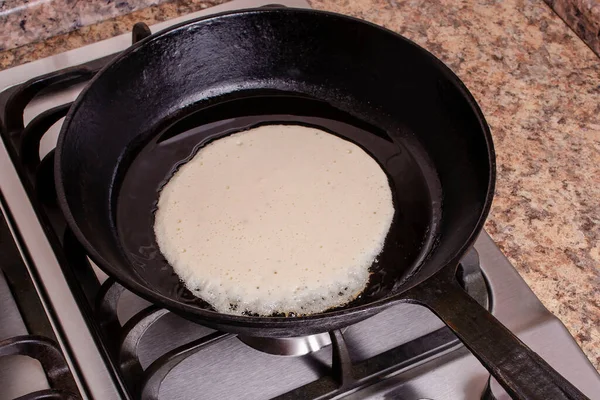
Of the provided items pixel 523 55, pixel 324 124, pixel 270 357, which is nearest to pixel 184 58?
pixel 324 124

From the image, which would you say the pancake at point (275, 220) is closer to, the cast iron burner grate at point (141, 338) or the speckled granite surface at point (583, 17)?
the cast iron burner grate at point (141, 338)

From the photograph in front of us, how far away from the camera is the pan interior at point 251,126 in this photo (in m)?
0.83

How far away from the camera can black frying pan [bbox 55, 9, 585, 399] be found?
2.69ft

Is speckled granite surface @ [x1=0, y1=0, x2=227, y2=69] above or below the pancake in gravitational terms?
above

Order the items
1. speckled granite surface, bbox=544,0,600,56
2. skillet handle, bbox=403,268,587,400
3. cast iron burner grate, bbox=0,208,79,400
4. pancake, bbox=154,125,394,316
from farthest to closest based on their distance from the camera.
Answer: speckled granite surface, bbox=544,0,600,56 < pancake, bbox=154,125,394,316 < cast iron burner grate, bbox=0,208,79,400 < skillet handle, bbox=403,268,587,400

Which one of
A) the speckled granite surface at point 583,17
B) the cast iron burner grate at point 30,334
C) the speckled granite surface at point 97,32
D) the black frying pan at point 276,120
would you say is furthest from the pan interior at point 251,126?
the speckled granite surface at point 583,17

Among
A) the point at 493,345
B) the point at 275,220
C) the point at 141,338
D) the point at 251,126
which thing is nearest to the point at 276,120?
the point at 251,126

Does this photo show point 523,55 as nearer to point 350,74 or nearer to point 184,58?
point 350,74

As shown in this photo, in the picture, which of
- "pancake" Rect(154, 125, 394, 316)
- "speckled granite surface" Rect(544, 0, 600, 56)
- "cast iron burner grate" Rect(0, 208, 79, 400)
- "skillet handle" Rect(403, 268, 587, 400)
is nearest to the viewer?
"skillet handle" Rect(403, 268, 587, 400)

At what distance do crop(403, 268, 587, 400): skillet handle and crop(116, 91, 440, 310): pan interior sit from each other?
6.6 inches

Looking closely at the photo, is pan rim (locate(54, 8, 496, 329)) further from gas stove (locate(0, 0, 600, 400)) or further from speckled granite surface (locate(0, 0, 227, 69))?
speckled granite surface (locate(0, 0, 227, 69))

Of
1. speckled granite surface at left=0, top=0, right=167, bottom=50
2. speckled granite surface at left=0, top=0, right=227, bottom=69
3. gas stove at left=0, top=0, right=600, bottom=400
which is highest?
speckled granite surface at left=0, top=0, right=167, bottom=50

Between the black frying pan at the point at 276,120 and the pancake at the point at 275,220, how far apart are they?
2 centimetres

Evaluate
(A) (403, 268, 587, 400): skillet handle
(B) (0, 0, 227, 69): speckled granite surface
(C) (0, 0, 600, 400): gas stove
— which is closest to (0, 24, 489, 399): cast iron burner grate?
(C) (0, 0, 600, 400): gas stove
